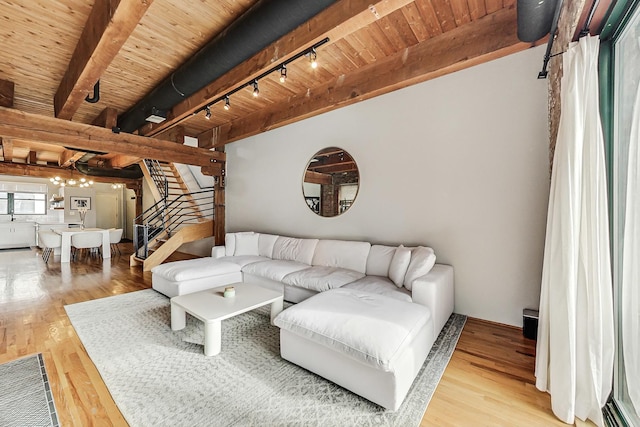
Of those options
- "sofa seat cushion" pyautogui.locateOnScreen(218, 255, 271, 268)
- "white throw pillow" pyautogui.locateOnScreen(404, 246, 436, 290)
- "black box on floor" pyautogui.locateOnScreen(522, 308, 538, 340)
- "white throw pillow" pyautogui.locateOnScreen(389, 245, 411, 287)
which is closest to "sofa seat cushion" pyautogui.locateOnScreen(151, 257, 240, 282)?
"sofa seat cushion" pyautogui.locateOnScreen(218, 255, 271, 268)

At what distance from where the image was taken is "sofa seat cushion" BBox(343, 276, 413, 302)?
2350 mm

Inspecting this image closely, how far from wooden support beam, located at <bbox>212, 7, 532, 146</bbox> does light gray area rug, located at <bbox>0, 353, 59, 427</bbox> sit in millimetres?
3834

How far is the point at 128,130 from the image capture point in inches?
169

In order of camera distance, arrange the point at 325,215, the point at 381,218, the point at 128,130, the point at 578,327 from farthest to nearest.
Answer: the point at 128,130 < the point at 325,215 < the point at 381,218 < the point at 578,327

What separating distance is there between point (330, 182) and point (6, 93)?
14.7ft

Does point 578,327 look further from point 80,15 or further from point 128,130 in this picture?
point 128,130

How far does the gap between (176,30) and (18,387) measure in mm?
3063

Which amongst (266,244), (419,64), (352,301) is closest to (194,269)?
(266,244)

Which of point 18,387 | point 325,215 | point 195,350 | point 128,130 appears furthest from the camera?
point 128,130

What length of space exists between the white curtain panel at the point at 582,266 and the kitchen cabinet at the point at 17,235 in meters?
13.3

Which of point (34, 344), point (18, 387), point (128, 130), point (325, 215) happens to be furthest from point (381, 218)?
point (128, 130)

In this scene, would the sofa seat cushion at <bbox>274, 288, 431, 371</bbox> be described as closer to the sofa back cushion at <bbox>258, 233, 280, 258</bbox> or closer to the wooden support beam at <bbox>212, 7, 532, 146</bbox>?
the sofa back cushion at <bbox>258, 233, 280, 258</bbox>

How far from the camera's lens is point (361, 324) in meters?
1.67

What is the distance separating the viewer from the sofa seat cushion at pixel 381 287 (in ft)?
7.71
